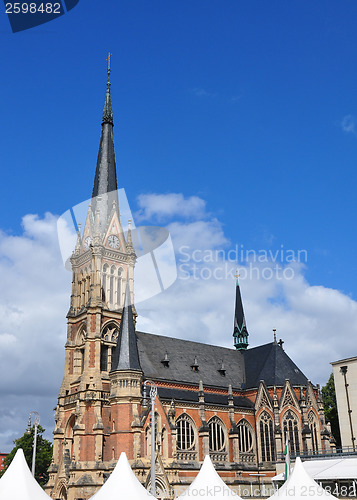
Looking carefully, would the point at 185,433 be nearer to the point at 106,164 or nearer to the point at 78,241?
the point at 78,241

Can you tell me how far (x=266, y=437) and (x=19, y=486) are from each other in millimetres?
42910

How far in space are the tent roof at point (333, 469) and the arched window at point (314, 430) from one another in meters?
16.1

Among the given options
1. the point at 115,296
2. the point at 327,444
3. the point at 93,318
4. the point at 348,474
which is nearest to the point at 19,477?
the point at 348,474

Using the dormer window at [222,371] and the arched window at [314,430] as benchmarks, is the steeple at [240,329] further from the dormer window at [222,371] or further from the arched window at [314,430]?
the arched window at [314,430]

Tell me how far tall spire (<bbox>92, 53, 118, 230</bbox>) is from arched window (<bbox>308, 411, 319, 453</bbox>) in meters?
32.8

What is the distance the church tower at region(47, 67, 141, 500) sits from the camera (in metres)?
49.6

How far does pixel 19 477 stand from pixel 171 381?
3523 cm

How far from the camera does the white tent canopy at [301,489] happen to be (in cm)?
2269

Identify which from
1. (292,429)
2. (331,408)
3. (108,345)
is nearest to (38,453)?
(108,345)

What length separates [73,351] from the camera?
2283 inches

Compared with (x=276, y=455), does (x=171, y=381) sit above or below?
above

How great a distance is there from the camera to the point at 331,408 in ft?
235

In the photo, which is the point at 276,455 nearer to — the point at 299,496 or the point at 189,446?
the point at 189,446

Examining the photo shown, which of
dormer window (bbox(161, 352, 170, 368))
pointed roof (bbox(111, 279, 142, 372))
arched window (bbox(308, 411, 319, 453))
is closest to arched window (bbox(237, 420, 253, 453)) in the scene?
arched window (bbox(308, 411, 319, 453))
